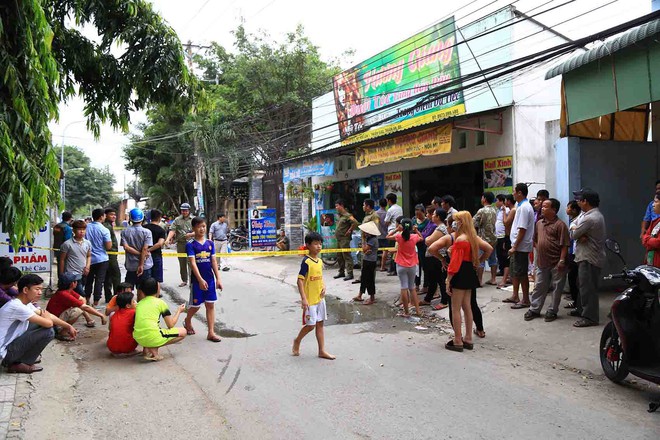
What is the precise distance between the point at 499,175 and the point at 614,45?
15.9ft

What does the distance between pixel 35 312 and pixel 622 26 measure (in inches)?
313

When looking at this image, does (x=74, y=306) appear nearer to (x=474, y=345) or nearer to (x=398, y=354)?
(x=398, y=354)

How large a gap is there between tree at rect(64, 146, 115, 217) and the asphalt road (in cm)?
5555

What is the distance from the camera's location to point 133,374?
17.3 ft

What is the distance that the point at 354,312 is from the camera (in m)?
8.49

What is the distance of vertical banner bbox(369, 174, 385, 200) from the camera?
1577cm

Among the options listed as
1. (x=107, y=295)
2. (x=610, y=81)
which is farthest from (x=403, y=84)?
(x=107, y=295)

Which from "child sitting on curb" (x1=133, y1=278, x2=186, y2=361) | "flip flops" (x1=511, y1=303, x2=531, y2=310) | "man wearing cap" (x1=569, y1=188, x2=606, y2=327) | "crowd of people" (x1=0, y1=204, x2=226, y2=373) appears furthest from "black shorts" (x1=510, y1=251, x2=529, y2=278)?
"child sitting on curb" (x1=133, y1=278, x2=186, y2=361)

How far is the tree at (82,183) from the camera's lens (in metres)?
55.8

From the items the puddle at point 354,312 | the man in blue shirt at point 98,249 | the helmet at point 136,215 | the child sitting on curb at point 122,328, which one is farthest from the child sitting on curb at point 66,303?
the puddle at point 354,312

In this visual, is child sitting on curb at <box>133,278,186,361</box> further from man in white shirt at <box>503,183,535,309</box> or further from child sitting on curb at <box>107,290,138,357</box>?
man in white shirt at <box>503,183,535,309</box>

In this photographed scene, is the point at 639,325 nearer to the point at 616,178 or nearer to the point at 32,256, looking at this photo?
the point at 616,178

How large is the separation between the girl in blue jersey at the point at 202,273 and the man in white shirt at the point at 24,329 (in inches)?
66.7

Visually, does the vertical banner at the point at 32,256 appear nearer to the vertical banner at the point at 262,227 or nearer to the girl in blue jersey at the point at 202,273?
the girl in blue jersey at the point at 202,273
